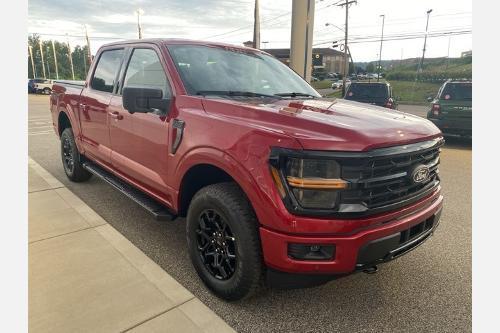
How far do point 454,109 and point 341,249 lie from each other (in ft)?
30.7

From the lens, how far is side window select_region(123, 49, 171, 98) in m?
3.34

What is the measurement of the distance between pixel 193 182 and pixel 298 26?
8956 millimetres

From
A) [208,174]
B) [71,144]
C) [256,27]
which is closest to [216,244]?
[208,174]

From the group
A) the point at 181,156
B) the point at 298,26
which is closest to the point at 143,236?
the point at 181,156

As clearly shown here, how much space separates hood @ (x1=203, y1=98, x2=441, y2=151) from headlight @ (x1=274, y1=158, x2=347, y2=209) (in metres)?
0.10

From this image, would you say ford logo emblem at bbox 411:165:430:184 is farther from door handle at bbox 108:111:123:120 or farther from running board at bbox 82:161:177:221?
door handle at bbox 108:111:123:120

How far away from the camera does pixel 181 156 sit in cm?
294

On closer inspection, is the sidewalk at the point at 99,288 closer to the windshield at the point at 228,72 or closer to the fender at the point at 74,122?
the fender at the point at 74,122

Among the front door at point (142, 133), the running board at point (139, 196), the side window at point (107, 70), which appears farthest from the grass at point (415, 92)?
the front door at point (142, 133)

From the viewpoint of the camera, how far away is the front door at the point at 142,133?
323cm

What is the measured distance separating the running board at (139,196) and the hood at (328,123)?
1.05 metres

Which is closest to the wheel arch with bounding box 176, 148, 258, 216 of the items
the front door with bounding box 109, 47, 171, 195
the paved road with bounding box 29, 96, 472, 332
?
the front door with bounding box 109, 47, 171, 195

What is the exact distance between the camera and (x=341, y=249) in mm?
2162

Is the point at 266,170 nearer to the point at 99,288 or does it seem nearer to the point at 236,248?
the point at 236,248
